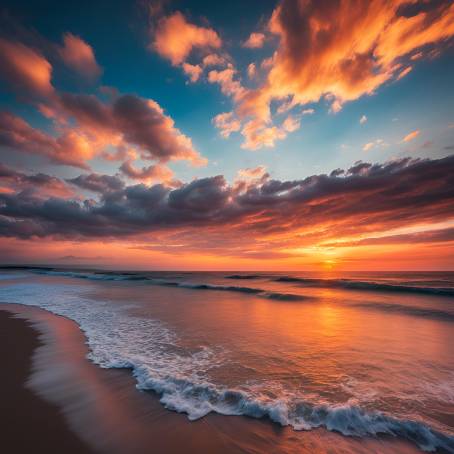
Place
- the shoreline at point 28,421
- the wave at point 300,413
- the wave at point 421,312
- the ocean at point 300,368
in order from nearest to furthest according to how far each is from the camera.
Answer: the shoreline at point 28,421 → the wave at point 300,413 → the ocean at point 300,368 → the wave at point 421,312

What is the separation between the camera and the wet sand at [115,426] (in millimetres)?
3225

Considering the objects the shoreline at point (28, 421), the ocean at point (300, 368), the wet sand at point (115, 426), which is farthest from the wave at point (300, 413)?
the shoreline at point (28, 421)

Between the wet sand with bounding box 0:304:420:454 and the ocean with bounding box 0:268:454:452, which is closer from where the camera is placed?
the wet sand with bounding box 0:304:420:454

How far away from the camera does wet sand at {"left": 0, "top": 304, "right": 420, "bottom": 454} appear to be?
10.6 feet

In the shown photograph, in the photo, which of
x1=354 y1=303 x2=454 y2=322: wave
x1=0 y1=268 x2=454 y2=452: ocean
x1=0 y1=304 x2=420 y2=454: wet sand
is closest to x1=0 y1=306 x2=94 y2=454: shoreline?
x1=0 y1=304 x2=420 y2=454: wet sand

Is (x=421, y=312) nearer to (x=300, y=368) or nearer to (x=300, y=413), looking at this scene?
(x=300, y=368)

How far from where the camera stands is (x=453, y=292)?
71.4ft

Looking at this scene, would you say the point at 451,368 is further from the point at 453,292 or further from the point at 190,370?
the point at 453,292

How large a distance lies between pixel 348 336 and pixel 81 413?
8.36m

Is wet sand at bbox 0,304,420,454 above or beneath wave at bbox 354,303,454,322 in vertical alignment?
beneath

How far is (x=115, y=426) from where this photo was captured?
365 cm

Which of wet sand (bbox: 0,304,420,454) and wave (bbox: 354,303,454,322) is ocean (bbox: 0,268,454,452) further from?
wave (bbox: 354,303,454,322)

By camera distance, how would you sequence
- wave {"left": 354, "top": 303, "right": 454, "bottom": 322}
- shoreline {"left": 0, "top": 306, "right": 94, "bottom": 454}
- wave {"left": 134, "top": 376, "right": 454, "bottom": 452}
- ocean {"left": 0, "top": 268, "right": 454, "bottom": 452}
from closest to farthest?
shoreline {"left": 0, "top": 306, "right": 94, "bottom": 454} → wave {"left": 134, "top": 376, "right": 454, "bottom": 452} → ocean {"left": 0, "top": 268, "right": 454, "bottom": 452} → wave {"left": 354, "top": 303, "right": 454, "bottom": 322}

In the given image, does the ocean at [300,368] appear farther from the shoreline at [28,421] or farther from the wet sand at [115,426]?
the shoreline at [28,421]
